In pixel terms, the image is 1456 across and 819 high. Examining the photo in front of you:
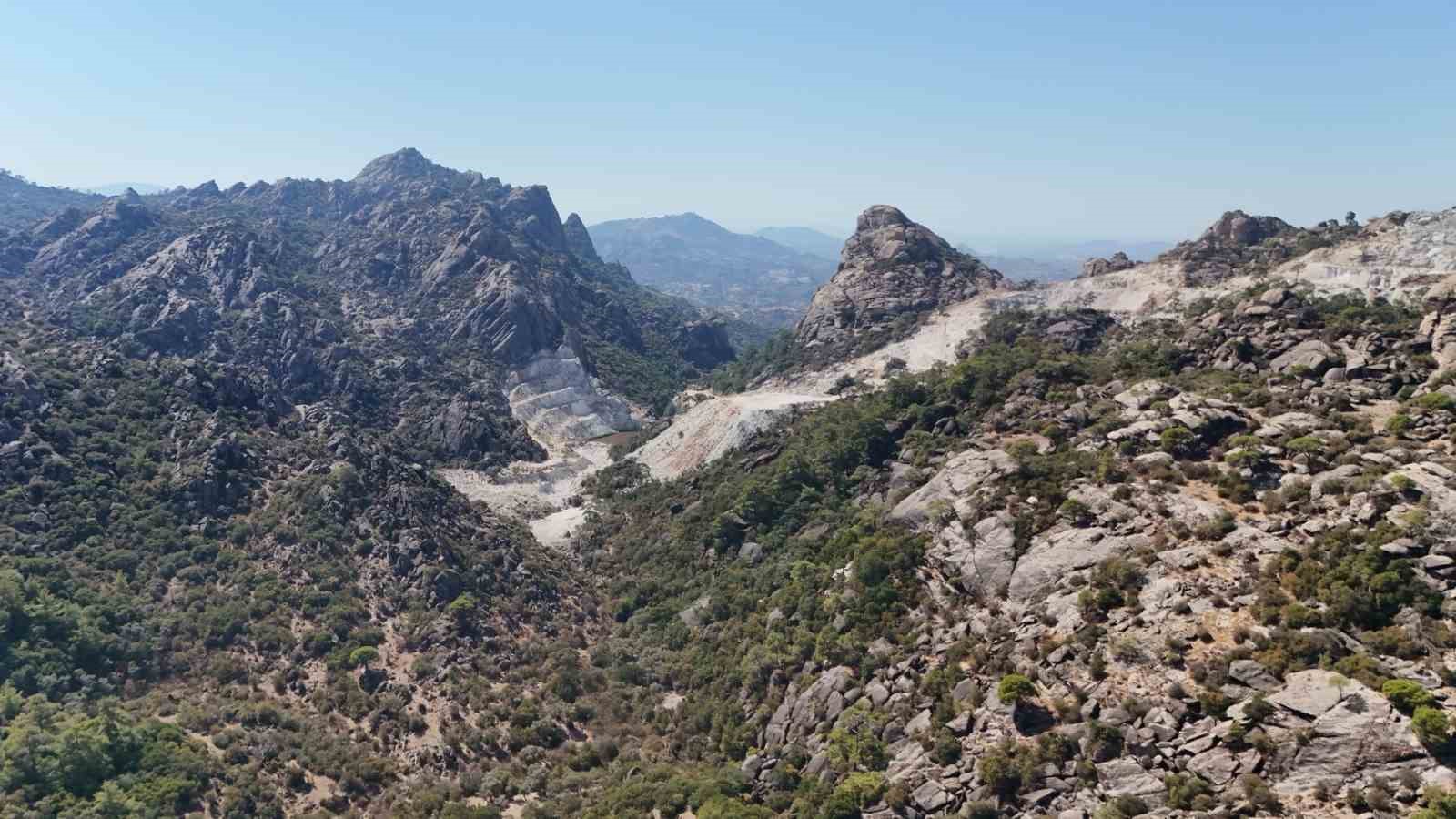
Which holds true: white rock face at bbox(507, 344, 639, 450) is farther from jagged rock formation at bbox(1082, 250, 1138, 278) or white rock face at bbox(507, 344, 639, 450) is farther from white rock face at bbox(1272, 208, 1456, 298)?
white rock face at bbox(1272, 208, 1456, 298)

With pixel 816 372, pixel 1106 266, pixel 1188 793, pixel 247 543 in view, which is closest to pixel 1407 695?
pixel 1188 793

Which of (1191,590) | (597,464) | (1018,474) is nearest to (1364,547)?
(1191,590)

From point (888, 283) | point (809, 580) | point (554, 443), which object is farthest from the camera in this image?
point (888, 283)

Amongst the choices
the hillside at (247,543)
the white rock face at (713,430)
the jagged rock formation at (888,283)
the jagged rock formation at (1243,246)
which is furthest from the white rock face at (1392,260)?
the hillside at (247,543)

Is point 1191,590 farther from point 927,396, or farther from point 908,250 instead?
point 908,250

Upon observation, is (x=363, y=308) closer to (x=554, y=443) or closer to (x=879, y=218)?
(x=554, y=443)

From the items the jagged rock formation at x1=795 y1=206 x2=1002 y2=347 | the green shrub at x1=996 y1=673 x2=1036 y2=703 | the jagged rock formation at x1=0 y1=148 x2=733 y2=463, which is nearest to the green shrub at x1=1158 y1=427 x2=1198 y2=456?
the green shrub at x1=996 y1=673 x2=1036 y2=703
